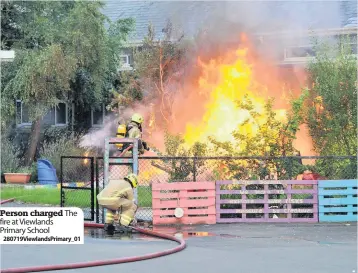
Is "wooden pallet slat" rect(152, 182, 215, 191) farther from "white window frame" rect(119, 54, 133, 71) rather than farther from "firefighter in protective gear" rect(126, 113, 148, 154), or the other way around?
"white window frame" rect(119, 54, 133, 71)

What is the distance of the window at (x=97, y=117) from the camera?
2723 centimetres

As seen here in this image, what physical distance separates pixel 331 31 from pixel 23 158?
10.6 meters

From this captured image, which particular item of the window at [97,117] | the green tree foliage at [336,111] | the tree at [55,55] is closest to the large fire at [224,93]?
the green tree foliage at [336,111]

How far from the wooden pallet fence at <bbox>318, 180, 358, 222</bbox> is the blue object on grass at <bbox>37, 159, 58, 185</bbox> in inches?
395

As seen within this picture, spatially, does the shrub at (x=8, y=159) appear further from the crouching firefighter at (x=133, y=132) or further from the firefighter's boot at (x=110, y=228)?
the firefighter's boot at (x=110, y=228)

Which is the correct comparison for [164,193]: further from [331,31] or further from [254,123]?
[331,31]

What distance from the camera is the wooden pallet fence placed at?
13812mm

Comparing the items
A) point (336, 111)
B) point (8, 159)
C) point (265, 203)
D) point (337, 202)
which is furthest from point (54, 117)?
point (337, 202)

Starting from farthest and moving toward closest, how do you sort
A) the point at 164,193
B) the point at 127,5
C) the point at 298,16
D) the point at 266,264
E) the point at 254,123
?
the point at 127,5
the point at 298,16
the point at 254,123
the point at 164,193
the point at 266,264

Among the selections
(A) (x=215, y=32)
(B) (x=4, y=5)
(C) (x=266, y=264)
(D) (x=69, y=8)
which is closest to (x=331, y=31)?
(A) (x=215, y=32)

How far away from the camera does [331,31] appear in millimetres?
22875

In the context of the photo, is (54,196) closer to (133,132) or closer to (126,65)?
(133,132)

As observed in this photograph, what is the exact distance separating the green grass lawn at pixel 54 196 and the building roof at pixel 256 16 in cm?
670

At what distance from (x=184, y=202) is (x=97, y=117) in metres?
14.4
